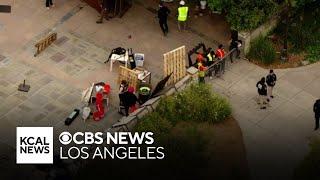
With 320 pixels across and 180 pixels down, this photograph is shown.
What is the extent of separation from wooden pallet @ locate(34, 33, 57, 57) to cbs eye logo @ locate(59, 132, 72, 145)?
4.85m

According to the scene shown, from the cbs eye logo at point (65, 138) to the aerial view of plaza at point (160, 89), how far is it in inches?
2.4

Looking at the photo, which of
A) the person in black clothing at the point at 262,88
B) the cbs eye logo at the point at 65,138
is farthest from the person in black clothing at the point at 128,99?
the person in black clothing at the point at 262,88

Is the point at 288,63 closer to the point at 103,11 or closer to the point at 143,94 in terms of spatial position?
the point at 143,94

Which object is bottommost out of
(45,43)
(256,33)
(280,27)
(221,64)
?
(45,43)

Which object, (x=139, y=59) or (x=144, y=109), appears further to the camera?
(x=139, y=59)

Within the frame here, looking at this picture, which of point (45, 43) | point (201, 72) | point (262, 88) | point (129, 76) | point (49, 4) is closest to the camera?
point (262, 88)

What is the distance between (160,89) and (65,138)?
3881 millimetres

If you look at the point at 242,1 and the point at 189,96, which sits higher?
the point at 242,1

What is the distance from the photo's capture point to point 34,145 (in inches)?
1048

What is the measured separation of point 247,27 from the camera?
30.1 m

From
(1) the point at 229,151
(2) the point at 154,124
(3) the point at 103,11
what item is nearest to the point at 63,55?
(3) the point at 103,11

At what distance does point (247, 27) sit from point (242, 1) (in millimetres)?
1050

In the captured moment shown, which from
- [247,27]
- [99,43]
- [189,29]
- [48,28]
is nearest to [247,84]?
[247,27]

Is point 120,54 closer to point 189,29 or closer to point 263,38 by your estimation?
point 189,29
